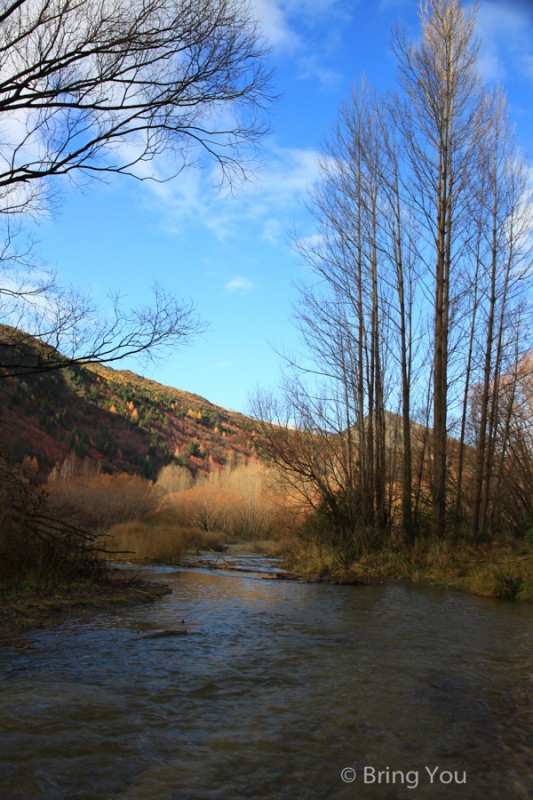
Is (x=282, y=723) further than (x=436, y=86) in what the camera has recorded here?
No

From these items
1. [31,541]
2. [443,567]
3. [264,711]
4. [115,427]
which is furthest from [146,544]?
[115,427]

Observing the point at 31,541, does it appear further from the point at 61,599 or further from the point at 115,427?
the point at 115,427

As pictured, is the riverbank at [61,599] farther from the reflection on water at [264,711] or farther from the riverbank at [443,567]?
the riverbank at [443,567]

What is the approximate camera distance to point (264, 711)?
3229mm

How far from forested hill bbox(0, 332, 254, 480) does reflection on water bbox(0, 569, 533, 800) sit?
93.8 ft

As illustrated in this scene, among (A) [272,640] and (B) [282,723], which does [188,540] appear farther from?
(B) [282,723]

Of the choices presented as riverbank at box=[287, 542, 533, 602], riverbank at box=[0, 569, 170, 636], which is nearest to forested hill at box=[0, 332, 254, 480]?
riverbank at box=[287, 542, 533, 602]

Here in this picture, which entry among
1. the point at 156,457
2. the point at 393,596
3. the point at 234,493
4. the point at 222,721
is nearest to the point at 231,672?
the point at 222,721

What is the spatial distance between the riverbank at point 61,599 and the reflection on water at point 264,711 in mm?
410

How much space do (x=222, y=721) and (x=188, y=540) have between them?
18.2m

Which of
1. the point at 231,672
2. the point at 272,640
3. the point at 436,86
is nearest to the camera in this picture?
the point at 231,672

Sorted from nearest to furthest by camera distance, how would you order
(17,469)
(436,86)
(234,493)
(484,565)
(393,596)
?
(17,469)
(393,596)
(484,565)
(436,86)
(234,493)

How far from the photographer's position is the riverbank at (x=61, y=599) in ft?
18.4

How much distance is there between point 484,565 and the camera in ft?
34.3
